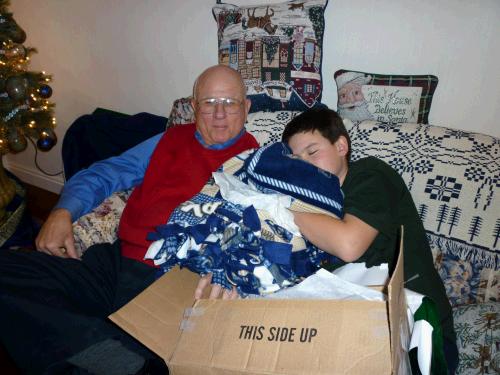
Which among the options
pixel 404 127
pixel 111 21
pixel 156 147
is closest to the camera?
pixel 404 127

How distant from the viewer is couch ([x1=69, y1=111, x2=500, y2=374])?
110cm

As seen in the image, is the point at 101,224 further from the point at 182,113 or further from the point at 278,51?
the point at 278,51

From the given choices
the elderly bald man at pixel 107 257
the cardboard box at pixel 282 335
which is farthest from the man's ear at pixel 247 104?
the cardboard box at pixel 282 335

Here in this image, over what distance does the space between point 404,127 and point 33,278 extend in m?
1.39

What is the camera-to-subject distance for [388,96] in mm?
1402

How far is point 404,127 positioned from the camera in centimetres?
134

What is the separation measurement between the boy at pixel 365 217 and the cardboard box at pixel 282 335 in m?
0.28

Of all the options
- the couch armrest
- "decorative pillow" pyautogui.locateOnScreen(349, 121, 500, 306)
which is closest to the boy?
"decorative pillow" pyautogui.locateOnScreen(349, 121, 500, 306)

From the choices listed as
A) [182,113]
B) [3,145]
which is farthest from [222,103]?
[3,145]

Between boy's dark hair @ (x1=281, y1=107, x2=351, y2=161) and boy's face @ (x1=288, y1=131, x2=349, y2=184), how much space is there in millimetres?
Result: 18

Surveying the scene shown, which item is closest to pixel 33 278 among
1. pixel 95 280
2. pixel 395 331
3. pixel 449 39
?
pixel 95 280

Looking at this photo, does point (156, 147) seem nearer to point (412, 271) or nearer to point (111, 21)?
point (412, 271)

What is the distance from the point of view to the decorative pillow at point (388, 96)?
1379 mm

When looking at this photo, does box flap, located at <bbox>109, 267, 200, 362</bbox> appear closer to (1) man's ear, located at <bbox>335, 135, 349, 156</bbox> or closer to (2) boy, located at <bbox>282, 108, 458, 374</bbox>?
(2) boy, located at <bbox>282, 108, 458, 374</bbox>
